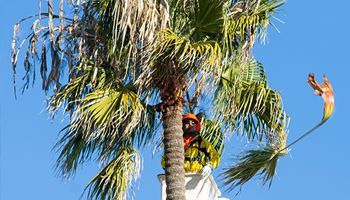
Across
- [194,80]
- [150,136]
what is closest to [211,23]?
[194,80]

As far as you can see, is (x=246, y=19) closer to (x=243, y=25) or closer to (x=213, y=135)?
(x=243, y=25)

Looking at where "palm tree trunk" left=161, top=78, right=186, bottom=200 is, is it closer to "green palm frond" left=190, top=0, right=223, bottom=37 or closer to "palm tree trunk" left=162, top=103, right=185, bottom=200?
"palm tree trunk" left=162, top=103, right=185, bottom=200

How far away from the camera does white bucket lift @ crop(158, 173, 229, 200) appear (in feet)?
44.3

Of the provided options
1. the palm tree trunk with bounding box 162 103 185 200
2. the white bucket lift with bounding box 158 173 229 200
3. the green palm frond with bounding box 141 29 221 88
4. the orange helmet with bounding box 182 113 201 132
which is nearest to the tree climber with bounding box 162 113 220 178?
the orange helmet with bounding box 182 113 201 132

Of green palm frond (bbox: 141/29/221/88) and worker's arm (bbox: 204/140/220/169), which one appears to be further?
worker's arm (bbox: 204/140/220/169)

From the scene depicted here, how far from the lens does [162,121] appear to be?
43.9ft

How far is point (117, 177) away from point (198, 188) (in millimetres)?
1003

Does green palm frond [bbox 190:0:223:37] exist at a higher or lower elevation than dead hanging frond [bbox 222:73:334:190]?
higher

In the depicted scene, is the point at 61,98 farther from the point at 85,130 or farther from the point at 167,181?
the point at 167,181

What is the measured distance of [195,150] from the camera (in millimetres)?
14047

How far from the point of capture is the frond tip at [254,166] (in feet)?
45.5

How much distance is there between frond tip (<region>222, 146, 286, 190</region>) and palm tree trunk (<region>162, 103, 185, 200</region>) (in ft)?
3.77

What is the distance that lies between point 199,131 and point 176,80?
118cm

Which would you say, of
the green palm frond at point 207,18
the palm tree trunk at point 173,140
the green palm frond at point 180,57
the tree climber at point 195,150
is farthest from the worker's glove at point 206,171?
the green palm frond at point 207,18
